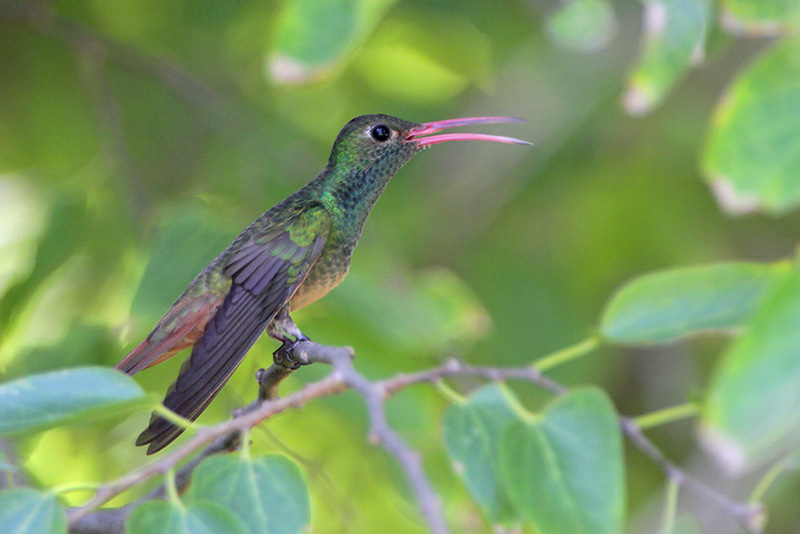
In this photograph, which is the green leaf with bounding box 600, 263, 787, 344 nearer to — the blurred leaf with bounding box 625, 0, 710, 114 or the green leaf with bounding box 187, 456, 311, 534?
the blurred leaf with bounding box 625, 0, 710, 114

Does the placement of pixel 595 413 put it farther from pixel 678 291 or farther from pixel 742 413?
pixel 742 413

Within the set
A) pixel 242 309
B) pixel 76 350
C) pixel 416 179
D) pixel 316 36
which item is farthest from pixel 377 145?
pixel 416 179

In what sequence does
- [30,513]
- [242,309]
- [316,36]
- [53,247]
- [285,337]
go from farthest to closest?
[53,247] → [316,36] → [285,337] → [242,309] → [30,513]

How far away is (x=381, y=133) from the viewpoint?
4.30 feet

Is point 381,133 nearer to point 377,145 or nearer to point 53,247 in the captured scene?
point 377,145

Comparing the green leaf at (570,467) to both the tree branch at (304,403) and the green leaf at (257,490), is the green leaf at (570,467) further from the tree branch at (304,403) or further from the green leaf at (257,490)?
the green leaf at (257,490)

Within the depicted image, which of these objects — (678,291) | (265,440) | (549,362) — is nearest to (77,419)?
(549,362)

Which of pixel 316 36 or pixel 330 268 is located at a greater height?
pixel 316 36

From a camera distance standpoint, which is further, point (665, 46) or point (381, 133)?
point (665, 46)

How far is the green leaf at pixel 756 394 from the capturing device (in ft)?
2.63

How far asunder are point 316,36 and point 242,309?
608 mm

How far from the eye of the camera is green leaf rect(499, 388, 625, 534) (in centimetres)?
116

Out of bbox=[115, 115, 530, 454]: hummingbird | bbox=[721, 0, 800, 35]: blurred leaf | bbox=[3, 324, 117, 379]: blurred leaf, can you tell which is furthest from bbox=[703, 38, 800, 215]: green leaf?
bbox=[3, 324, 117, 379]: blurred leaf

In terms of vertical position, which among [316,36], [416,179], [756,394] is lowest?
[756,394]
